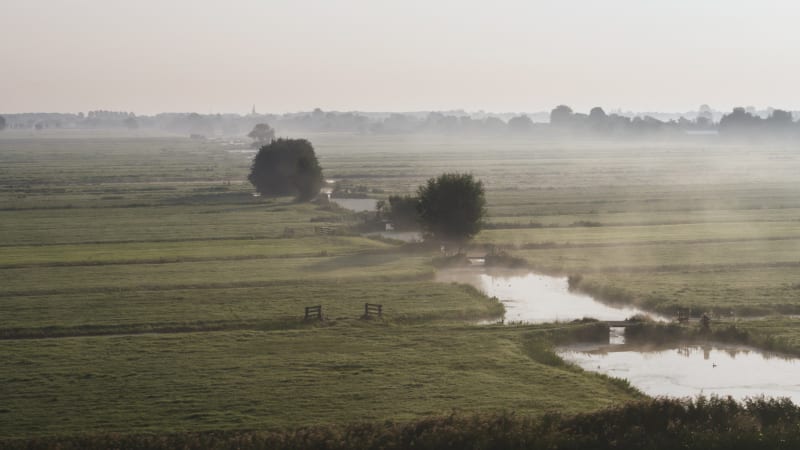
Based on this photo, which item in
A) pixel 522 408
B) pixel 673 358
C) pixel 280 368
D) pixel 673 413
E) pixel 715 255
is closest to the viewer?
pixel 673 413

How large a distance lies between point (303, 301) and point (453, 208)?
2063 centimetres

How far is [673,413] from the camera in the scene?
28.1 m

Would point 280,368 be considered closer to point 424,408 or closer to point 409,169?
point 424,408

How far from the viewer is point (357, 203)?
103000mm

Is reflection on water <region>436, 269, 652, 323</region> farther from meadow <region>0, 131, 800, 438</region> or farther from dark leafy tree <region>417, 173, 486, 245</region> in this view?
dark leafy tree <region>417, 173, 486, 245</region>

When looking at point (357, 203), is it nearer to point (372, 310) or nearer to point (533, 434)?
point (372, 310)

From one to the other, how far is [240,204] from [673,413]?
75631 millimetres

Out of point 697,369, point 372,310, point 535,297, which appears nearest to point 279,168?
point 535,297

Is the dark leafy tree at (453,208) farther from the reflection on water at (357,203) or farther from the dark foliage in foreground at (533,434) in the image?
the dark foliage in foreground at (533,434)

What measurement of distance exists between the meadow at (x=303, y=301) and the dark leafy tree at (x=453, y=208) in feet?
9.16

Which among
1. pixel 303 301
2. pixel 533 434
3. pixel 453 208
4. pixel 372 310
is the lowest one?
pixel 303 301

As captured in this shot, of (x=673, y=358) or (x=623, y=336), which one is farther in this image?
(x=623, y=336)

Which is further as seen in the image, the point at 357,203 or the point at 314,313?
the point at 357,203

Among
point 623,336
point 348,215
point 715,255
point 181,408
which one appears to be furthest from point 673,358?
point 348,215
